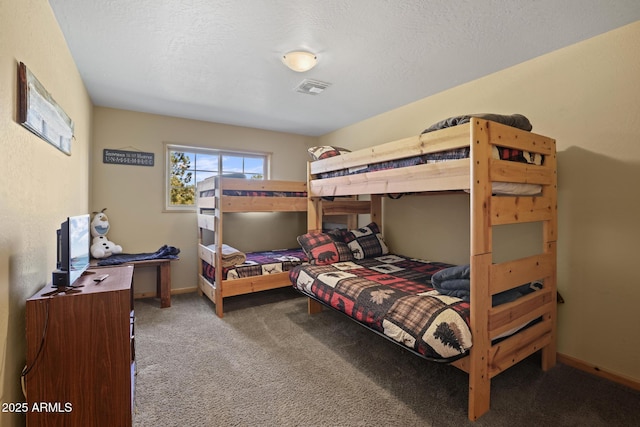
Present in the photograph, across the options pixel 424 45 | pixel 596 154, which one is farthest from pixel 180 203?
pixel 596 154

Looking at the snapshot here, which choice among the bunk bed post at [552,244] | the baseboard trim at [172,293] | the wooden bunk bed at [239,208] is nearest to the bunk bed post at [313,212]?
the wooden bunk bed at [239,208]

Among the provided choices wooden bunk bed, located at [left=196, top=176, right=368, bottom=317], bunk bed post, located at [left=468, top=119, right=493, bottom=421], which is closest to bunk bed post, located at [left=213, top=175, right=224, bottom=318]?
wooden bunk bed, located at [left=196, top=176, right=368, bottom=317]

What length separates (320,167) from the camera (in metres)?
2.94

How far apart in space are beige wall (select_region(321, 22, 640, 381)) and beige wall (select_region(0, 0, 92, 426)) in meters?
3.09

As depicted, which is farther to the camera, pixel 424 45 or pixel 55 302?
pixel 424 45

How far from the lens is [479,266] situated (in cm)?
154

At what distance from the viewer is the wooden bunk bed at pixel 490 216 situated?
60.3 inches

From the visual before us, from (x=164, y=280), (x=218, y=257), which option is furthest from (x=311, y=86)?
(x=164, y=280)

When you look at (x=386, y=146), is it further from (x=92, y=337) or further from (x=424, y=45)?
(x=92, y=337)

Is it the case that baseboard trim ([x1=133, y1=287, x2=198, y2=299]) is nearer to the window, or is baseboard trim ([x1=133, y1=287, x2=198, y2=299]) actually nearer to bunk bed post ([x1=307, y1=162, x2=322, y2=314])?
the window

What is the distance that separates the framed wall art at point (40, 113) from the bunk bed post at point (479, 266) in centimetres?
208

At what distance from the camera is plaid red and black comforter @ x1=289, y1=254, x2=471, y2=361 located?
58.9 inches

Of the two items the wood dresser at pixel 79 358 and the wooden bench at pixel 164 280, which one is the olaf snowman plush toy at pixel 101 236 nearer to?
the wooden bench at pixel 164 280

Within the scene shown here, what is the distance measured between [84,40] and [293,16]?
150 cm
